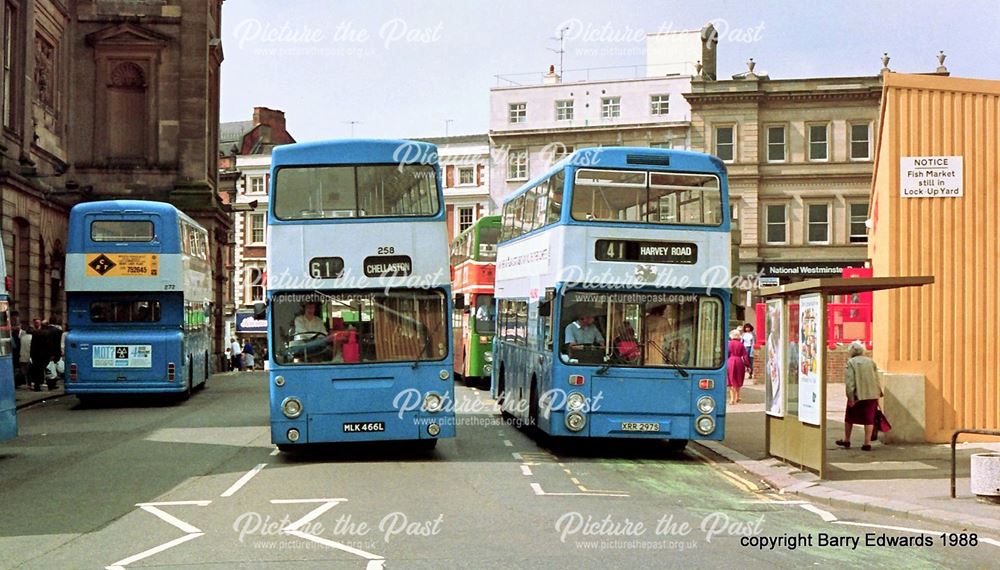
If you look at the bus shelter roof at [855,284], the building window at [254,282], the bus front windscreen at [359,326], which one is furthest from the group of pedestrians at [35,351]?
the building window at [254,282]

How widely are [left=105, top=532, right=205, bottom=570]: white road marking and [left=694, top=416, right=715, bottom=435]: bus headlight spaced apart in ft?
25.5

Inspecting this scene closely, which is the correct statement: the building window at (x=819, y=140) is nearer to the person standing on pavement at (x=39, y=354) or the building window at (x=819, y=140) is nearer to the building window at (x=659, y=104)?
the building window at (x=659, y=104)

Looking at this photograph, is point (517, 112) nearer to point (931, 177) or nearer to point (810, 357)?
point (931, 177)

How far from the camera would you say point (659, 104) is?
6744cm

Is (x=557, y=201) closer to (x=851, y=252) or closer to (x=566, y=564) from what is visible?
(x=566, y=564)

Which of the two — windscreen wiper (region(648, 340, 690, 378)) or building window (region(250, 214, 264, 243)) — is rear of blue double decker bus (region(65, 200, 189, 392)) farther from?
building window (region(250, 214, 264, 243))

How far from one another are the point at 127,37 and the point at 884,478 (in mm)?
46018

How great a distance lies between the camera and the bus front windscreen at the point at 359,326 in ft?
51.9

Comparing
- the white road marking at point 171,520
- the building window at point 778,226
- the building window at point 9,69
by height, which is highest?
the building window at point 9,69

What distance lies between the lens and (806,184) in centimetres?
5975

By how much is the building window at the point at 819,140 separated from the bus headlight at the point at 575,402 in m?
45.9

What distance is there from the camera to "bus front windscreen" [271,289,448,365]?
51.9ft
